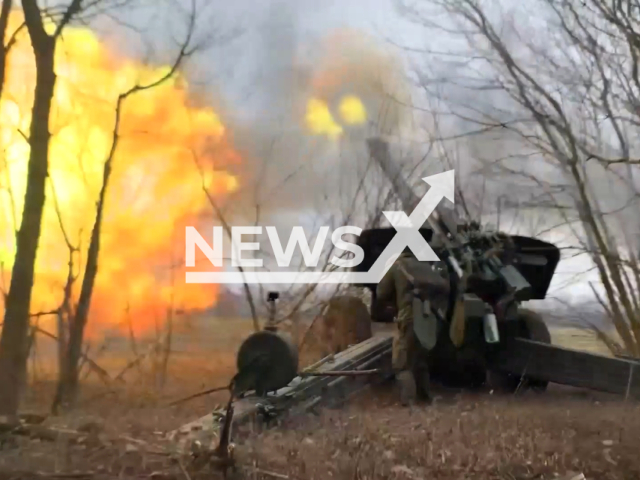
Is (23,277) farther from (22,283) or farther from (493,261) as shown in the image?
(493,261)

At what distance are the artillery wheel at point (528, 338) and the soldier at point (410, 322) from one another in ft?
2.85

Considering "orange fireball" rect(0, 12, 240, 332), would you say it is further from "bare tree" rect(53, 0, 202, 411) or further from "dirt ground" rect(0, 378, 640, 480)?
"dirt ground" rect(0, 378, 640, 480)

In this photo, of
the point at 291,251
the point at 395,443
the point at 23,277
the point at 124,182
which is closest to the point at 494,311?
the point at 395,443

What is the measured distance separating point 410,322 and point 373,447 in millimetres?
1918

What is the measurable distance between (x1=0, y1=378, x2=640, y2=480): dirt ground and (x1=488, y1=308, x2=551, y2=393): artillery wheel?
1319 mm

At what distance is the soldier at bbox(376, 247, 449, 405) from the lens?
205 inches

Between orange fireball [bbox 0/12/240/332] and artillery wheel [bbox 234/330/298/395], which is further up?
orange fireball [bbox 0/12/240/332]

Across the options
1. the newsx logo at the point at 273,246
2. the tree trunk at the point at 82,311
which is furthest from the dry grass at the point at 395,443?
the newsx logo at the point at 273,246

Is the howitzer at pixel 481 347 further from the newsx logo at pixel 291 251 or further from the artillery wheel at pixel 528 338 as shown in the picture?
the newsx logo at pixel 291 251

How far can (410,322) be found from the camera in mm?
5184

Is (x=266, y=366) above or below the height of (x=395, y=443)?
above

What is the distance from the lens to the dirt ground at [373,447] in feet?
8.98

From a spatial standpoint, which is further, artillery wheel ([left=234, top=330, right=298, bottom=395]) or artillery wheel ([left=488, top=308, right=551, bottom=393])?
artillery wheel ([left=488, top=308, right=551, bottom=393])

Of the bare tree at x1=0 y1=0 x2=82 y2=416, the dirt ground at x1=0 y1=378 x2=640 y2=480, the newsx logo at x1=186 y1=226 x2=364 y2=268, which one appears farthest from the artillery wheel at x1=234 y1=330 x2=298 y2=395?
the newsx logo at x1=186 y1=226 x2=364 y2=268
